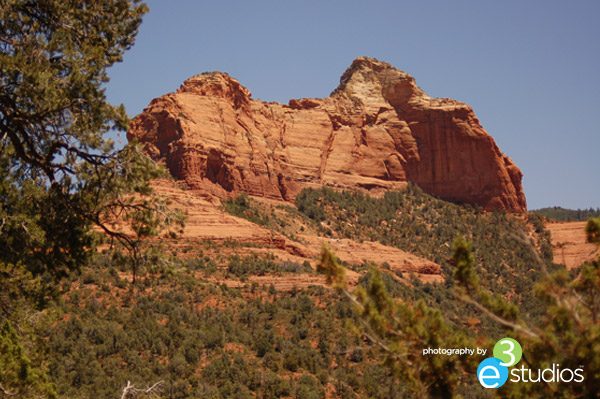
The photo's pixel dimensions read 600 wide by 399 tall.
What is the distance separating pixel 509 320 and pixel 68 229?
299 inches

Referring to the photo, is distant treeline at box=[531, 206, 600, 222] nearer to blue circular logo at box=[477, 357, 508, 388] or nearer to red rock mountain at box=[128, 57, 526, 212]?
red rock mountain at box=[128, 57, 526, 212]

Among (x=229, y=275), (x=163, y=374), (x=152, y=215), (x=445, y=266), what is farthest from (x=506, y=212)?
(x=152, y=215)

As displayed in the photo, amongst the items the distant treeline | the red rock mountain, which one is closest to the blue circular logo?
the red rock mountain

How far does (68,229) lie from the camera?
43.2 feet

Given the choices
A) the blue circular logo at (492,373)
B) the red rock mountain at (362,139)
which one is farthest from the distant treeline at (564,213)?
the blue circular logo at (492,373)

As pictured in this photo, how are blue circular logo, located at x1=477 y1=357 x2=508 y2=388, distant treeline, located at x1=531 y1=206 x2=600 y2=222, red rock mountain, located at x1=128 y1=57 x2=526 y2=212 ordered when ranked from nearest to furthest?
blue circular logo, located at x1=477 y1=357 x2=508 y2=388 → red rock mountain, located at x1=128 y1=57 x2=526 y2=212 → distant treeline, located at x1=531 y1=206 x2=600 y2=222

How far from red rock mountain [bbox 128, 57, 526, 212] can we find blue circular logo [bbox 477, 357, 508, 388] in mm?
67408

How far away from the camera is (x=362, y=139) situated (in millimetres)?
95438

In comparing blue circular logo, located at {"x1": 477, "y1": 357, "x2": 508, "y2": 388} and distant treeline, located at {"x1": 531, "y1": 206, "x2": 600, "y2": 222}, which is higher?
distant treeline, located at {"x1": 531, "y1": 206, "x2": 600, "y2": 222}

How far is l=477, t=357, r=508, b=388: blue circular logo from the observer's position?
908cm

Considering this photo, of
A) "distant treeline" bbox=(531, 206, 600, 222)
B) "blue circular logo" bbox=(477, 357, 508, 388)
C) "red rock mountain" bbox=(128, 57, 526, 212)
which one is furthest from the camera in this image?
"distant treeline" bbox=(531, 206, 600, 222)

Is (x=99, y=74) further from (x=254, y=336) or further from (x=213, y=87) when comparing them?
(x=213, y=87)

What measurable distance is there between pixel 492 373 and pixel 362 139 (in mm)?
86920

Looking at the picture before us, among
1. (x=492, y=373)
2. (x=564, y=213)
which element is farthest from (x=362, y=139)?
(x=492, y=373)
